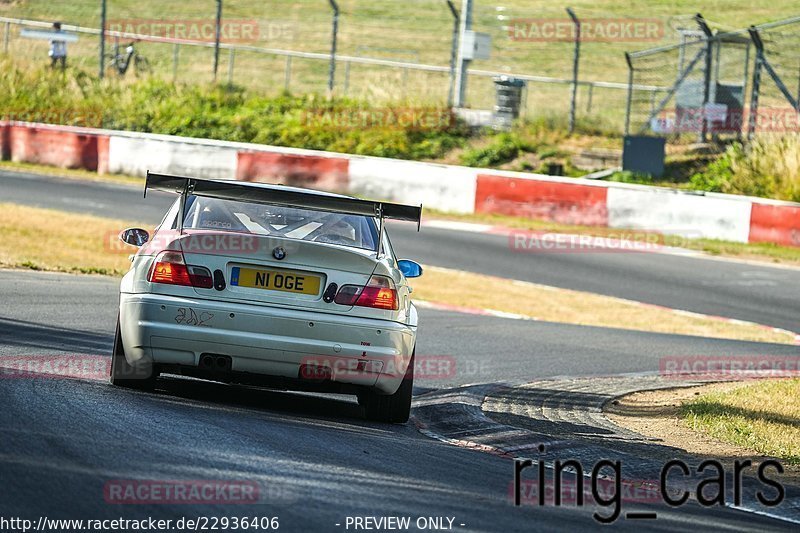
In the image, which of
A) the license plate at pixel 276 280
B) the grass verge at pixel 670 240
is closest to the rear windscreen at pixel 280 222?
the license plate at pixel 276 280

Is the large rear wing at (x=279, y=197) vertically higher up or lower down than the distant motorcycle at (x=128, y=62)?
lower down

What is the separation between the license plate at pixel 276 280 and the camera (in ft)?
23.8

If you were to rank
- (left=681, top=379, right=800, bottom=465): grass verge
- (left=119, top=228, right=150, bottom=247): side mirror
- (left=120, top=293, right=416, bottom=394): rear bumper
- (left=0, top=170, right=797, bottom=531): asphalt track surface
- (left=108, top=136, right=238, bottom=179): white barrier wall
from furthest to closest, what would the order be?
(left=108, top=136, right=238, bottom=179): white barrier wall → (left=119, top=228, right=150, bottom=247): side mirror → (left=681, top=379, right=800, bottom=465): grass verge → (left=120, top=293, right=416, bottom=394): rear bumper → (left=0, top=170, right=797, bottom=531): asphalt track surface

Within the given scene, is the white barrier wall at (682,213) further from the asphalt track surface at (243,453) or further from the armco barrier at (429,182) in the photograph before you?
the asphalt track surface at (243,453)

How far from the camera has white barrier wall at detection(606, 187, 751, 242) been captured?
21.2 metres

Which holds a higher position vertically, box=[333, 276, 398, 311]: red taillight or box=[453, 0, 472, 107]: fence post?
box=[453, 0, 472, 107]: fence post

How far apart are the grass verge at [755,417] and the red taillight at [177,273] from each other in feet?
10.8

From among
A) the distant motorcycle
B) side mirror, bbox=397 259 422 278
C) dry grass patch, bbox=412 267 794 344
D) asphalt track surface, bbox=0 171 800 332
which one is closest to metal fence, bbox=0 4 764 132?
the distant motorcycle

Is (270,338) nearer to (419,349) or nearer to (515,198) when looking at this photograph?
(419,349)

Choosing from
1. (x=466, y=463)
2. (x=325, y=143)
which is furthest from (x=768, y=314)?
(x=325, y=143)

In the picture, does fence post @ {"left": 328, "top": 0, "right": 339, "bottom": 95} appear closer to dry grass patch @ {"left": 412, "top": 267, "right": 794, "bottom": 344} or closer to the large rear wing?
dry grass patch @ {"left": 412, "top": 267, "right": 794, "bottom": 344}

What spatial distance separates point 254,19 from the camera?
48.2 m

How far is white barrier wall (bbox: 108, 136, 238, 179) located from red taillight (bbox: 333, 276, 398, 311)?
56.2 feet

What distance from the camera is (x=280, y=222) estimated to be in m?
7.84
